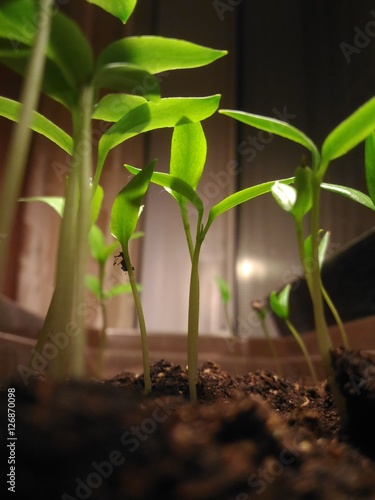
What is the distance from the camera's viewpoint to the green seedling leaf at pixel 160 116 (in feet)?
1.87

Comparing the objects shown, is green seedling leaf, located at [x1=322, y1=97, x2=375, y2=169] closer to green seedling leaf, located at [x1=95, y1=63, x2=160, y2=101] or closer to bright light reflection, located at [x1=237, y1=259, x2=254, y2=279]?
green seedling leaf, located at [x1=95, y1=63, x2=160, y2=101]

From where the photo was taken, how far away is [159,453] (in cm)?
27

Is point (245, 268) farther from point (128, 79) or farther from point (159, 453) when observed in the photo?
point (159, 453)

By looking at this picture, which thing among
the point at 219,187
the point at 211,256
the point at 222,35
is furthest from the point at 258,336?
the point at 222,35

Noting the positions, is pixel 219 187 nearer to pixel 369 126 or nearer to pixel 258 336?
pixel 258 336

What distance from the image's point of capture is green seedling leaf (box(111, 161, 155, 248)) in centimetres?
60

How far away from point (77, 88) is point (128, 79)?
0.06m

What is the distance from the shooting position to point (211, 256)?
6.22ft

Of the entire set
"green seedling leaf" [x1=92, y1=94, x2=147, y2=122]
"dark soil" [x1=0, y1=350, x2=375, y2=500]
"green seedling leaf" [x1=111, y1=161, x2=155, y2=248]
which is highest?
"green seedling leaf" [x1=92, y1=94, x2=147, y2=122]

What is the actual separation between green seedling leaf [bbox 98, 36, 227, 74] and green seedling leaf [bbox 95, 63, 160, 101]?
0.02 meters

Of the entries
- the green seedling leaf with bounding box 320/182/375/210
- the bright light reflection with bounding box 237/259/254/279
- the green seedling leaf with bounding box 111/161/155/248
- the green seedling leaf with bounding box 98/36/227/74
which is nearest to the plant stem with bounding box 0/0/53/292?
the green seedling leaf with bounding box 98/36/227/74

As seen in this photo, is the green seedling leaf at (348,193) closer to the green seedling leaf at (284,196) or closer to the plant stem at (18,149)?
the green seedling leaf at (284,196)

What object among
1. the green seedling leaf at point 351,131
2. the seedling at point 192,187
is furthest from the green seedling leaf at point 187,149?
the green seedling leaf at point 351,131

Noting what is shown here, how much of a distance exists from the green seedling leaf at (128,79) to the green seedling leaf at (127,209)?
12 cm
